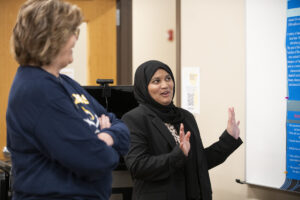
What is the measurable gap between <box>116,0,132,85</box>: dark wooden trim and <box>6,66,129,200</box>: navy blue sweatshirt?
2235 millimetres

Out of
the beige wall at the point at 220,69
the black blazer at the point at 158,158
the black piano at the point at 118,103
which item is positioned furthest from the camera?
the beige wall at the point at 220,69

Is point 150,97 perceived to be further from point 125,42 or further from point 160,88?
point 125,42

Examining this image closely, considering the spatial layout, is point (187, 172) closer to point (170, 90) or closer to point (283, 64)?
point (170, 90)

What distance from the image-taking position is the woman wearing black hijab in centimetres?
164

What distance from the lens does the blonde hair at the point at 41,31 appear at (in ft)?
3.21

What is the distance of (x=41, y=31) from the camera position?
38.4 inches

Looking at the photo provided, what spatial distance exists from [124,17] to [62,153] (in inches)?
98.2

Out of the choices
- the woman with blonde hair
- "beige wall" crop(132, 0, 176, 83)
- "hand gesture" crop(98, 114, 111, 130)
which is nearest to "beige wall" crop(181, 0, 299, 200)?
"beige wall" crop(132, 0, 176, 83)

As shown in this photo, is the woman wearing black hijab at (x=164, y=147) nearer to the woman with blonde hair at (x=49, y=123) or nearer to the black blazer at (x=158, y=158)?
the black blazer at (x=158, y=158)

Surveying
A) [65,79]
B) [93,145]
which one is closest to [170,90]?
[65,79]

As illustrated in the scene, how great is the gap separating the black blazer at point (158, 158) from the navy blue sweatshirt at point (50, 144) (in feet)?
2.07

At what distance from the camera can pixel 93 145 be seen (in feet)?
3.19

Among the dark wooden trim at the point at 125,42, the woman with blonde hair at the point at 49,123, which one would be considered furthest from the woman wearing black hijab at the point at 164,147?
the dark wooden trim at the point at 125,42

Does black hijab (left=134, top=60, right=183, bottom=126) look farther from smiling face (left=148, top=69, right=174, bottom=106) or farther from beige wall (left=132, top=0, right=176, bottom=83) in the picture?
beige wall (left=132, top=0, right=176, bottom=83)
